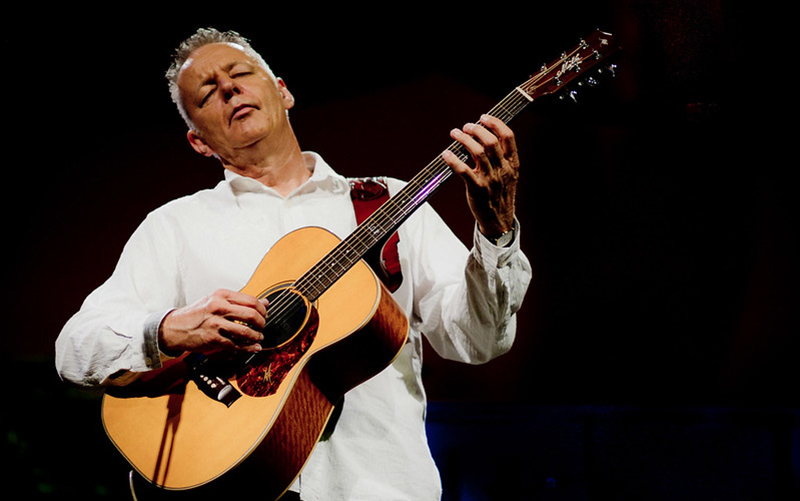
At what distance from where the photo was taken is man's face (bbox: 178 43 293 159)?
2.01 metres

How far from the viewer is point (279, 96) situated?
2137 mm

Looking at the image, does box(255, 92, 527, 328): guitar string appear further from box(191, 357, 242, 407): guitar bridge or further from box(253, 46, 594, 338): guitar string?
box(191, 357, 242, 407): guitar bridge

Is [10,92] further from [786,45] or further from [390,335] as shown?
[786,45]

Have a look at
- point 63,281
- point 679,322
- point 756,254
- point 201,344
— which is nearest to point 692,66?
point 756,254

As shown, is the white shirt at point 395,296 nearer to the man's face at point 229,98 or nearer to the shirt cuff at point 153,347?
the shirt cuff at point 153,347

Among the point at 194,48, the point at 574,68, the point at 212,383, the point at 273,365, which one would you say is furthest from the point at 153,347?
the point at 574,68

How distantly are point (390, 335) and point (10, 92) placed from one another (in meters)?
2.79

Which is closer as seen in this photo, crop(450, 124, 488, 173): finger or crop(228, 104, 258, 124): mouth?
crop(450, 124, 488, 173): finger

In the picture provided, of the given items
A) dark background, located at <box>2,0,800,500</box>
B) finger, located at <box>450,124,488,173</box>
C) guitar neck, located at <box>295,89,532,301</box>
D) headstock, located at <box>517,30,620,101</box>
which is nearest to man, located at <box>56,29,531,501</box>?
finger, located at <box>450,124,488,173</box>

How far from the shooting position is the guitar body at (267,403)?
139 centimetres

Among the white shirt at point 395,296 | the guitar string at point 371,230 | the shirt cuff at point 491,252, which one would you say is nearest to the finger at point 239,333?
the guitar string at point 371,230

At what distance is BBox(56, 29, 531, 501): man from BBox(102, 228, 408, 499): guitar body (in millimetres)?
81

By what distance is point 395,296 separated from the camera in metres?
1.80

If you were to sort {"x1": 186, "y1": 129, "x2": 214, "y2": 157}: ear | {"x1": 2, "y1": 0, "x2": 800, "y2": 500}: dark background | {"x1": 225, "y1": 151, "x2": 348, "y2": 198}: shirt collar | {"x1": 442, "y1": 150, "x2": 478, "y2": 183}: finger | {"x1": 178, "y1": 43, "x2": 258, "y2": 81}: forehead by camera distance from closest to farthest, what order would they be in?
{"x1": 442, "y1": 150, "x2": 478, "y2": 183}: finger → {"x1": 225, "y1": 151, "x2": 348, "y2": 198}: shirt collar → {"x1": 178, "y1": 43, "x2": 258, "y2": 81}: forehead → {"x1": 186, "y1": 129, "x2": 214, "y2": 157}: ear → {"x1": 2, "y1": 0, "x2": 800, "y2": 500}: dark background
